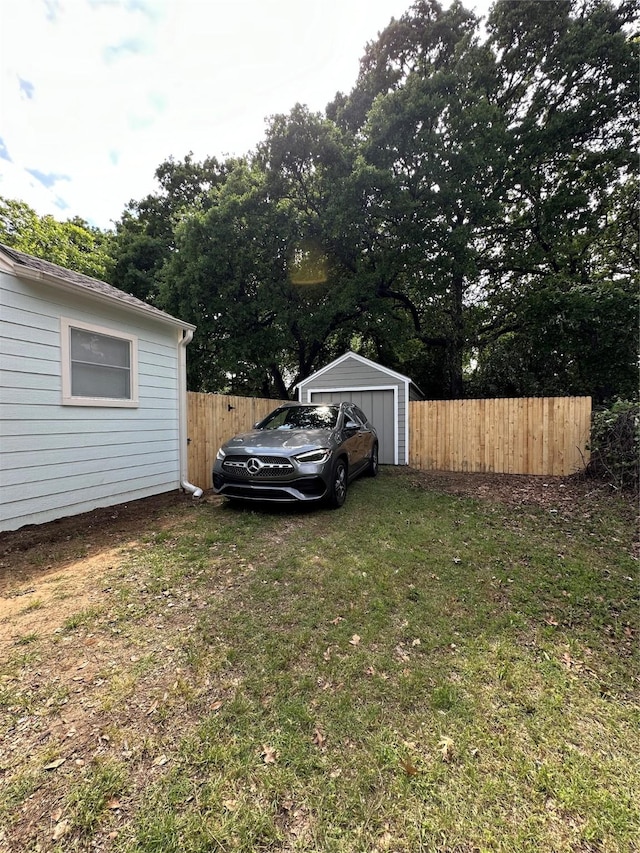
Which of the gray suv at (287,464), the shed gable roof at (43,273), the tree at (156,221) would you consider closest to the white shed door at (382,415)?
the gray suv at (287,464)

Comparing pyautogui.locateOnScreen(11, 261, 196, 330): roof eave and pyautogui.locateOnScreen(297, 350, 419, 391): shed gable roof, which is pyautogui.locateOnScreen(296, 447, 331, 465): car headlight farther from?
pyautogui.locateOnScreen(297, 350, 419, 391): shed gable roof

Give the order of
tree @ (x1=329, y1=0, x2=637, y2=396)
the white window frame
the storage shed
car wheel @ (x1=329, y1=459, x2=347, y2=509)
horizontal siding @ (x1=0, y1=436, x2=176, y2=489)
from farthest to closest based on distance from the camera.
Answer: tree @ (x1=329, y1=0, x2=637, y2=396)
the storage shed
car wheel @ (x1=329, y1=459, x2=347, y2=509)
the white window frame
horizontal siding @ (x1=0, y1=436, x2=176, y2=489)

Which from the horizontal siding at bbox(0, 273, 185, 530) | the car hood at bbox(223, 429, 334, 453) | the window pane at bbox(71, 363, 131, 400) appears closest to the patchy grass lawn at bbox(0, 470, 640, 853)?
the horizontal siding at bbox(0, 273, 185, 530)

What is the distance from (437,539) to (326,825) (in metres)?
3.15

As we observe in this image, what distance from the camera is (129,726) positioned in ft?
5.63

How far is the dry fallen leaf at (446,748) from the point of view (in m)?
1.63

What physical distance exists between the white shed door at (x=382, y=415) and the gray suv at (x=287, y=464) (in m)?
4.07

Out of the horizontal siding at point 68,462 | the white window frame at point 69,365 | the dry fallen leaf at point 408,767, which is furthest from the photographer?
the white window frame at point 69,365

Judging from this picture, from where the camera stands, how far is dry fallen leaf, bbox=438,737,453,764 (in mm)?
1630

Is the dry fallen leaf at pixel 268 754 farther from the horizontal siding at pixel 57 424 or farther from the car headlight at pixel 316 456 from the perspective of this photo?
the horizontal siding at pixel 57 424

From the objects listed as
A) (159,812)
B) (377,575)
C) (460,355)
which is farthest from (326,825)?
(460,355)

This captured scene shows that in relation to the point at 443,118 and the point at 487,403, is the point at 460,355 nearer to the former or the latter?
the point at 487,403

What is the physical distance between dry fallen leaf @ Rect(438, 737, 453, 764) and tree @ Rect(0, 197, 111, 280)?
19.3m

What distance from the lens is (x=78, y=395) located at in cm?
480
